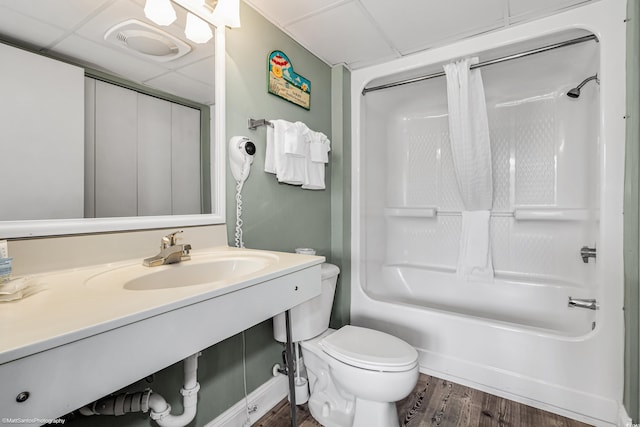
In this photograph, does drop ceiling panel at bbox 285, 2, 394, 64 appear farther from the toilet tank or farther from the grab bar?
the grab bar

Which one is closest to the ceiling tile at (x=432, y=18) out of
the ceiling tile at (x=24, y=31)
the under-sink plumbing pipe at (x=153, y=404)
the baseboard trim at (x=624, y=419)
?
the ceiling tile at (x=24, y=31)

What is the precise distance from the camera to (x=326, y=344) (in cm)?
133

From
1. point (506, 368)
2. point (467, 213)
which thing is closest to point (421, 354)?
point (506, 368)

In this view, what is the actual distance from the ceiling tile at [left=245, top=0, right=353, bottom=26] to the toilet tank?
130cm

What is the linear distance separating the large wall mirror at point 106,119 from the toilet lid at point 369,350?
780mm

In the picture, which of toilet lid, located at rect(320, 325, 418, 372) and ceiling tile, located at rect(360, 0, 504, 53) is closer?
toilet lid, located at rect(320, 325, 418, 372)

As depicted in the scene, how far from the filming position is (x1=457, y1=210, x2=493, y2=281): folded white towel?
1952 mm

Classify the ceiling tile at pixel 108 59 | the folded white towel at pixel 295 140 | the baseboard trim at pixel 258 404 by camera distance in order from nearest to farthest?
the ceiling tile at pixel 108 59 → the baseboard trim at pixel 258 404 → the folded white towel at pixel 295 140

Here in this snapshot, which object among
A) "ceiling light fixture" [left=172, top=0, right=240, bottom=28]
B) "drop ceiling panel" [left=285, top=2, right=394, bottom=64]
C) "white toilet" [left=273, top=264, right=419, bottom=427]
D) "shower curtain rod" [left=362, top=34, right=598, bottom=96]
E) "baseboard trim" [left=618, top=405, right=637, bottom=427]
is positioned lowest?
"baseboard trim" [left=618, top=405, right=637, bottom=427]

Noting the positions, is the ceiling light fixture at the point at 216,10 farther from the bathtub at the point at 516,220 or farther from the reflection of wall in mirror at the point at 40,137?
the bathtub at the point at 516,220

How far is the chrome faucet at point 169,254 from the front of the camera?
94cm

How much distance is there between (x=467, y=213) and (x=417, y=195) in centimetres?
54

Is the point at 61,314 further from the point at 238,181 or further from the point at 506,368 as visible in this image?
the point at 506,368

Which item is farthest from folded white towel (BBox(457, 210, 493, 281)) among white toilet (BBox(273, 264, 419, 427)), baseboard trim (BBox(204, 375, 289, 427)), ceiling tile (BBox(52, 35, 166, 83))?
ceiling tile (BBox(52, 35, 166, 83))
